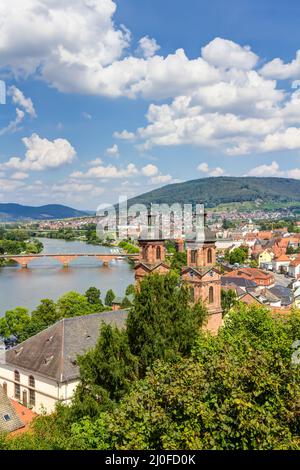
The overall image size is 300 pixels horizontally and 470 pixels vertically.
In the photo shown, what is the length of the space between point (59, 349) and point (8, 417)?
12.1ft

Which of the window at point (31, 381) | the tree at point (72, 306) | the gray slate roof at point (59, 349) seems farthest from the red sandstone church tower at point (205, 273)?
the tree at point (72, 306)

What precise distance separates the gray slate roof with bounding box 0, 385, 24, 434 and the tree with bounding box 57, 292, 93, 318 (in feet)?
46.5

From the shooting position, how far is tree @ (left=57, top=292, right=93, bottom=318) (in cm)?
3272

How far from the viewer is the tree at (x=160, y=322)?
1348cm

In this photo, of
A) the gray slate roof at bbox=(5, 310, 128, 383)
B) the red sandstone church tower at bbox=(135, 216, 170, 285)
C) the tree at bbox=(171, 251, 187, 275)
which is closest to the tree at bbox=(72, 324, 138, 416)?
the gray slate roof at bbox=(5, 310, 128, 383)

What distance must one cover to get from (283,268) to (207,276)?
5292cm

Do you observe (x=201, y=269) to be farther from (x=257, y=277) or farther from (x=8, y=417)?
(x=257, y=277)

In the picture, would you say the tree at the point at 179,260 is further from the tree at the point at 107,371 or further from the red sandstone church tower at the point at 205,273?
the tree at the point at 107,371

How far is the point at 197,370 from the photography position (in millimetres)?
8555

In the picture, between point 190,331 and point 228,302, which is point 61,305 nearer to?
point 228,302

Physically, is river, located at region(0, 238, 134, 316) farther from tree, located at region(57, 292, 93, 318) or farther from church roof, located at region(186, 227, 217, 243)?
church roof, located at region(186, 227, 217, 243)

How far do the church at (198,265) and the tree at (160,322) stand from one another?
7823 mm

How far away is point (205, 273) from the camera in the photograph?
76.1ft

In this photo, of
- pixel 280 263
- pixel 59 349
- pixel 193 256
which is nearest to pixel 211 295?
pixel 193 256
